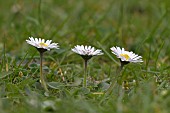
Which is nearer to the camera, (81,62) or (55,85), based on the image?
(55,85)

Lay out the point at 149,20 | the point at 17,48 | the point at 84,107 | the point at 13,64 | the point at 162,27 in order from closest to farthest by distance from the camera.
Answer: the point at 84,107, the point at 13,64, the point at 17,48, the point at 162,27, the point at 149,20

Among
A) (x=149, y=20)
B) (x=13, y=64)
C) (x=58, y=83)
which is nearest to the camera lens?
(x=58, y=83)

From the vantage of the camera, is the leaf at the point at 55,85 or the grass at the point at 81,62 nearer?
the grass at the point at 81,62

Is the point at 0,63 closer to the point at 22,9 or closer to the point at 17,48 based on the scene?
the point at 17,48

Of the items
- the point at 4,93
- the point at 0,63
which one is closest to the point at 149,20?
the point at 0,63

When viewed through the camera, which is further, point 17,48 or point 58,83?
point 17,48

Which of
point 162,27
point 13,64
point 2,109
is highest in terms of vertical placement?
point 162,27

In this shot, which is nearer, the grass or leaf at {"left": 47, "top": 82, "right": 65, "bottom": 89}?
the grass

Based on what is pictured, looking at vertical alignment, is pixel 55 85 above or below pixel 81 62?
below
